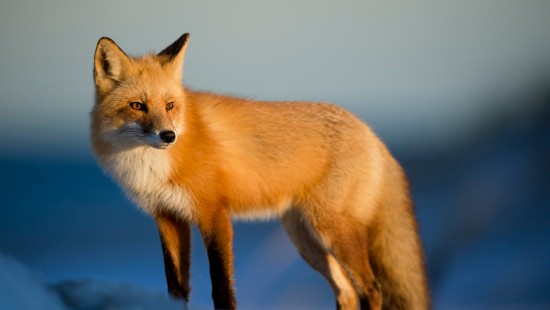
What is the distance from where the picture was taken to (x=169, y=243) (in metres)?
2.98

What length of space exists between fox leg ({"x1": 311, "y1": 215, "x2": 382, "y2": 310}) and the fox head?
3.34 feet

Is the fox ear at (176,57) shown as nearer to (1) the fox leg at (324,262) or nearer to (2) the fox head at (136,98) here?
(2) the fox head at (136,98)

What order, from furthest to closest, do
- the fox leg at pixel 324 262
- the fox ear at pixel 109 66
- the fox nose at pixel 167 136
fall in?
the fox leg at pixel 324 262, the fox ear at pixel 109 66, the fox nose at pixel 167 136

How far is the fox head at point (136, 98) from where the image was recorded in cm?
260

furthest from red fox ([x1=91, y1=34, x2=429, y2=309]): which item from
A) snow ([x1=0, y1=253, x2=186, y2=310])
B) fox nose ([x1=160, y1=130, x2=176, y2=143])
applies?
snow ([x1=0, y1=253, x2=186, y2=310])

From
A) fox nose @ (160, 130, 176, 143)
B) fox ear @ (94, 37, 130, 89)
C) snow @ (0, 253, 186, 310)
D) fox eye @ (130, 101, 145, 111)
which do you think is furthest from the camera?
fox ear @ (94, 37, 130, 89)

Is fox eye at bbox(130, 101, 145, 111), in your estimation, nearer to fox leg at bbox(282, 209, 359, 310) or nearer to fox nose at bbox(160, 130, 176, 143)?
fox nose at bbox(160, 130, 176, 143)

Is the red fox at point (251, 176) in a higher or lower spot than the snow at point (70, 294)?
lower

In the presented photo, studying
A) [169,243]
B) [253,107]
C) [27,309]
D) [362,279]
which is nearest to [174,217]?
[169,243]

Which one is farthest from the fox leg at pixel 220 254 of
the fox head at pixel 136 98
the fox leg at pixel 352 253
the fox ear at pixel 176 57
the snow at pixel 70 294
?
the snow at pixel 70 294

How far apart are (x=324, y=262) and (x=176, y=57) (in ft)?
4.99

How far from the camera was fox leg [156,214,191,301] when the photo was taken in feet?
9.64

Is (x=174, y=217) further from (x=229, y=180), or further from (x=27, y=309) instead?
(x=27, y=309)

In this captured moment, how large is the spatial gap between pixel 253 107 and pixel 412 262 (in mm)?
1281
